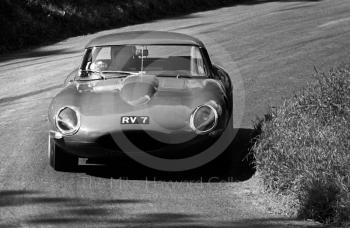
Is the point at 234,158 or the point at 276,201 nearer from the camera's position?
the point at 276,201

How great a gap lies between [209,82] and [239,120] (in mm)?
2225

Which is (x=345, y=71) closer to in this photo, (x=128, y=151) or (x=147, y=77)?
(x=147, y=77)

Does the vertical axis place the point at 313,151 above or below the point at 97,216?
above

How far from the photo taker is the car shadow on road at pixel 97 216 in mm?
5949

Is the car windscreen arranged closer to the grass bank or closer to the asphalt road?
the asphalt road

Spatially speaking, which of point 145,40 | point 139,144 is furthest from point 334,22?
point 139,144

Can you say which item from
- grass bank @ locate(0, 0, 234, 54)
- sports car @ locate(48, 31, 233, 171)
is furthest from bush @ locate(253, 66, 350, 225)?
grass bank @ locate(0, 0, 234, 54)

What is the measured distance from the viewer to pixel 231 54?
16750 millimetres

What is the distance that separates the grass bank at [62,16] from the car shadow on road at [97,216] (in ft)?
41.6

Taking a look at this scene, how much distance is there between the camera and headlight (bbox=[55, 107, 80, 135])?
7473 mm

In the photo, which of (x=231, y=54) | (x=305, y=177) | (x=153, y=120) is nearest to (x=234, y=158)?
(x=153, y=120)

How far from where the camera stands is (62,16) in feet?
71.5

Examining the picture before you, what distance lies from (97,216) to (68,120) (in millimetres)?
1619

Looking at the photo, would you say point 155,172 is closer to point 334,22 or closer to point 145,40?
point 145,40
